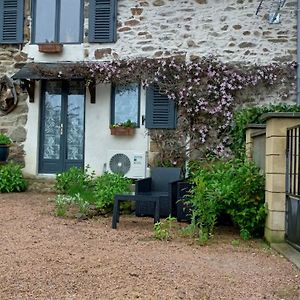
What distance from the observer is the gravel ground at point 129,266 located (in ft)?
9.48

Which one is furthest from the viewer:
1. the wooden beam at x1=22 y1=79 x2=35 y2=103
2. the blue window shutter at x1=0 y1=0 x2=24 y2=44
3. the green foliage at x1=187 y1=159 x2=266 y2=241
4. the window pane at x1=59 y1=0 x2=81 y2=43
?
the blue window shutter at x1=0 y1=0 x2=24 y2=44

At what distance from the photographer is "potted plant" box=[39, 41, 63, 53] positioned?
28.4 ft

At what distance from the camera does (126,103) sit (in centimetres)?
866

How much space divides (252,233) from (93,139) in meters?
4.51

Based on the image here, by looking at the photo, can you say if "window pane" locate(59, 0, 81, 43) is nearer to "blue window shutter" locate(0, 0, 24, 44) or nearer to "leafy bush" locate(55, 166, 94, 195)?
"blue window shutter" locate(0, 0, 24, 44)

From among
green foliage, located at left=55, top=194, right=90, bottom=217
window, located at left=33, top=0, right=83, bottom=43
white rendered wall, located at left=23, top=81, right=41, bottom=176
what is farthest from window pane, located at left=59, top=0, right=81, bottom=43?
green foliage, located at left=55, top=194, right=90, bottom=217

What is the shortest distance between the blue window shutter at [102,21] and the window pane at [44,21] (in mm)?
769

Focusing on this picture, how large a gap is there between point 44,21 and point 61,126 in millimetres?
2024

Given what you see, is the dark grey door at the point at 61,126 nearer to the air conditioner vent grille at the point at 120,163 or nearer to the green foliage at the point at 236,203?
the air conditioner vent grille at the point at 120,163

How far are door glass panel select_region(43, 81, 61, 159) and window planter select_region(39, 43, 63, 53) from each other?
583 millimetres

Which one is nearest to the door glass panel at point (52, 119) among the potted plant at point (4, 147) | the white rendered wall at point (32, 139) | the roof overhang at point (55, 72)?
the white rendered wall at point (32, 139)

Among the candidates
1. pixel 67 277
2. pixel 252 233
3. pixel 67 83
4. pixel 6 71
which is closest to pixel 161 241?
pixel 252 233

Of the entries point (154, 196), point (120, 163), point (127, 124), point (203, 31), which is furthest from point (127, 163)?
point (154, 196)

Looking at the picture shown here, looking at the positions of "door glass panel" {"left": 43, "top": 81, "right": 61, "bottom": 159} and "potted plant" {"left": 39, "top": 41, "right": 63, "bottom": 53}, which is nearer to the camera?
"potted plant" {"left": 39, "top": 41, "right": 63, "bottom": 53}
